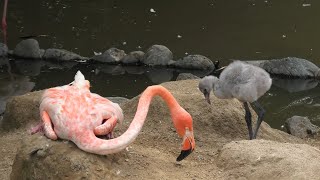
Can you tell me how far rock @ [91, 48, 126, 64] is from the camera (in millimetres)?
9211

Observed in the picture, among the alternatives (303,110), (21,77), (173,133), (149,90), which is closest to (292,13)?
(303,110)

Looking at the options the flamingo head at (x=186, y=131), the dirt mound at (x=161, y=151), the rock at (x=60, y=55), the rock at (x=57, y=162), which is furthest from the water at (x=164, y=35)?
the rock at (x=57, y=162)

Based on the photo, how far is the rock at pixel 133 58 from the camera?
9.18 m

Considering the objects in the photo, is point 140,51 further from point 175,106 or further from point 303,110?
point 175,106

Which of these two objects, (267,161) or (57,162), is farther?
(267,161)

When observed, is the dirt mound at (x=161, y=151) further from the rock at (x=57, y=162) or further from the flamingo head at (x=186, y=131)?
the flamingo head at (x=186, y=131)

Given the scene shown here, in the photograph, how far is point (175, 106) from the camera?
4035mm

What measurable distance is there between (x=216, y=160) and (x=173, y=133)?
2.50ft

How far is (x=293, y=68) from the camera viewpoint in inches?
335

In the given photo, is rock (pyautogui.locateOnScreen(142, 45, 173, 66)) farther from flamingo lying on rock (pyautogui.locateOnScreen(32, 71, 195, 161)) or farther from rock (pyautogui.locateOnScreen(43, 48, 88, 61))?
Answer: flamingo lying on rock (pyautogui.locateOnScreen(32, 71, 195, 161))

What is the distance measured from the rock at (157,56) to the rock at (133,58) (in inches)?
3.5

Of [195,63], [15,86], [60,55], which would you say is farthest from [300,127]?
[60,55]

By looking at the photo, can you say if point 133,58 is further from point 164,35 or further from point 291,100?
point 291,100

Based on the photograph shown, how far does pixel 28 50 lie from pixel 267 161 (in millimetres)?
6491
